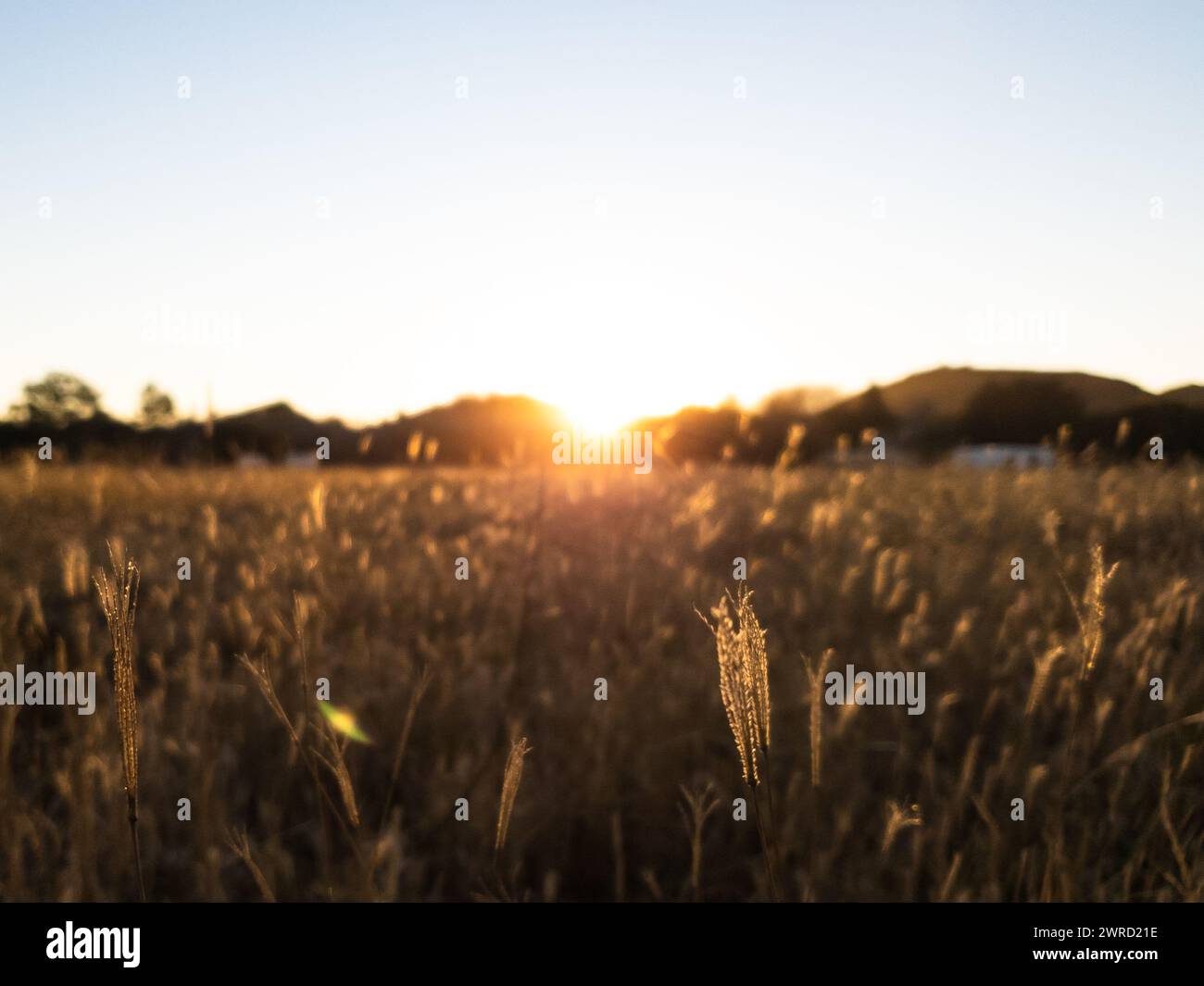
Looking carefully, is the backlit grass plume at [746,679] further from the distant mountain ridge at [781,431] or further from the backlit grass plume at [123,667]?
the distant mountain ridge at [781,431]

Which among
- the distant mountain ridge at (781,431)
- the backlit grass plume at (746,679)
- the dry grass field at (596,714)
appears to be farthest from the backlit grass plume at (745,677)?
the distant mountain ridge at (781,431)

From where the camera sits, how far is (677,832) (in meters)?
2.04

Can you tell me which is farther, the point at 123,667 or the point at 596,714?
the point at 596,714

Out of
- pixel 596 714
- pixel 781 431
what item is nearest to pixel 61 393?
pixel 781 431

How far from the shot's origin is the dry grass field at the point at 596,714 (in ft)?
5.75

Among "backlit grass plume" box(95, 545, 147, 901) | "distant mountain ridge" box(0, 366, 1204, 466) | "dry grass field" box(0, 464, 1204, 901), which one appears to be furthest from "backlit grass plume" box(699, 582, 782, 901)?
"distant mountain ridge" box(0, 366, 1204, 466)

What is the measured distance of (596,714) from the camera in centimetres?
235

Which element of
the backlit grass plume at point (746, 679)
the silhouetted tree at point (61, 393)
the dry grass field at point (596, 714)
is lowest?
the dry grass field at point (596, 714)

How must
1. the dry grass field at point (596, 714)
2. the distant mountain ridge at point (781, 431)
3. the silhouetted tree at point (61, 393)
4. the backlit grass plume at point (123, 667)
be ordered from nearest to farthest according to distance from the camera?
1. the backlit grass plume at point (123, 667)
2. the dry grass field at point (596, 714)
3. the distant mountain ridge at point (781, 431)
4. the silhouetted tree at point (61, 393)

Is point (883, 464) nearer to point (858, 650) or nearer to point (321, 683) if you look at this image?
point (858, 650)

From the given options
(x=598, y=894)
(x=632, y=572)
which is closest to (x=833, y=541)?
(x=632, y=572)

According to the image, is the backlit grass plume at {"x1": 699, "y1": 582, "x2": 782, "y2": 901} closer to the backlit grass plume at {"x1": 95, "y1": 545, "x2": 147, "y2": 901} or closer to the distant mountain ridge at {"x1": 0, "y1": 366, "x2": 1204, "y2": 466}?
the backlit grass plume at {"x1": 95, "y1": 545, "x2": 147, "y2": 901}

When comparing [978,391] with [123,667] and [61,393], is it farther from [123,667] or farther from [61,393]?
[61,393]
